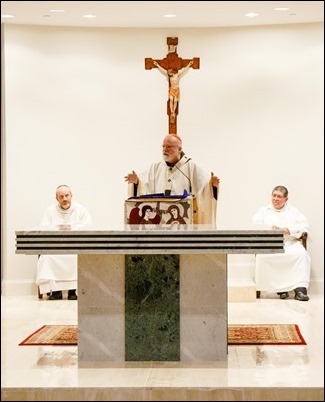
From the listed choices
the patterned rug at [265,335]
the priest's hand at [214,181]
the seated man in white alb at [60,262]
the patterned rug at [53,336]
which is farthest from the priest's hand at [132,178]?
the seated man in white alb at [60,262]

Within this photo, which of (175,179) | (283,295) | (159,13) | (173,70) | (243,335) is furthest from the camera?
(173,70)

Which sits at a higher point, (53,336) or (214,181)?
(214,181)

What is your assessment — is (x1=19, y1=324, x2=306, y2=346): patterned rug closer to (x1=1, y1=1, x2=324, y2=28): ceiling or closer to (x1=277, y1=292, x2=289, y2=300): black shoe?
(x1=277, y1=292, x2=289, y2=300): black shoe

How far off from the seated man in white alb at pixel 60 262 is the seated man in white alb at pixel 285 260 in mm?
2034

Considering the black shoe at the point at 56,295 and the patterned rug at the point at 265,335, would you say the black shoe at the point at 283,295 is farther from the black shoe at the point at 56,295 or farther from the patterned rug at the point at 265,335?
the black shoe at the point at 56,295

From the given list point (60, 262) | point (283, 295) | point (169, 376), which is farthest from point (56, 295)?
point (169, 376)

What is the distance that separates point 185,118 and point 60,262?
7.36 ft

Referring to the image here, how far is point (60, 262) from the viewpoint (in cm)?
1034

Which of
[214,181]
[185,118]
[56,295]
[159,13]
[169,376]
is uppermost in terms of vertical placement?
[159,13]

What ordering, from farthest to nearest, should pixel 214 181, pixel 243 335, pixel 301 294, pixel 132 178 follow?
1. pixel 301 294
2. pixel 132 178
3. pixel 214 181
4. pixel 243 335

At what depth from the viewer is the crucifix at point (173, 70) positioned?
10695mm

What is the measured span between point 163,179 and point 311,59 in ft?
11.6

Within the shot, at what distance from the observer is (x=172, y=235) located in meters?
5.99

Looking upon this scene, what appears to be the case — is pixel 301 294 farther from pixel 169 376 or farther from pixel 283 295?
pixel 169 376
